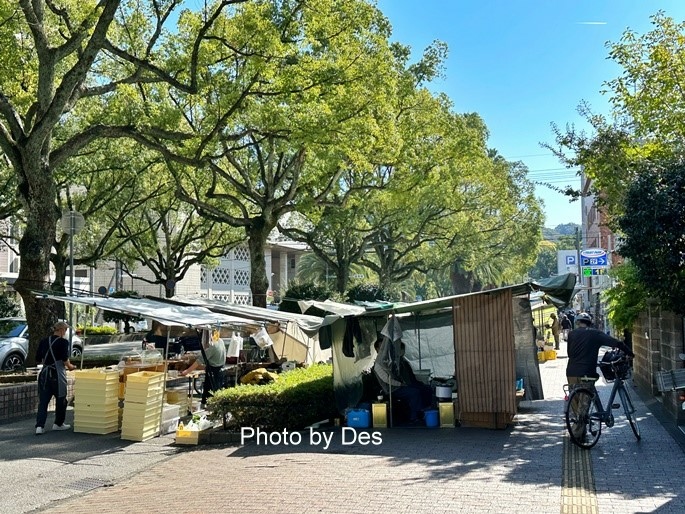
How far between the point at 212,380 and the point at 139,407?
326cm

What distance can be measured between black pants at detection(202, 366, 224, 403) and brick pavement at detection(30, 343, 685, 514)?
3999 millimetres

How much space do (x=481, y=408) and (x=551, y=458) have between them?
90.8 inches

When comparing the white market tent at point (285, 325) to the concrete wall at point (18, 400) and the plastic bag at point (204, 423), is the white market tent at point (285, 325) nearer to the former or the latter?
the plastic bag at point (204, 423)

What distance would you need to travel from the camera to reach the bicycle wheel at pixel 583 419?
909cm

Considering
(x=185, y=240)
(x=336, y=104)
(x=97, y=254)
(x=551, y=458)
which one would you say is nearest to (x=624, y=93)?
(x=336, y=104)

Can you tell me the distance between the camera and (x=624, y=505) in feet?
21.1

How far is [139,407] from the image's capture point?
36.3ft

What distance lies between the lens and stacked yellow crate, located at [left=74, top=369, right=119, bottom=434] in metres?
11.4

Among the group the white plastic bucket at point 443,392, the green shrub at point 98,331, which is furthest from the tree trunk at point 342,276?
the white plastic bucket at point 443,392

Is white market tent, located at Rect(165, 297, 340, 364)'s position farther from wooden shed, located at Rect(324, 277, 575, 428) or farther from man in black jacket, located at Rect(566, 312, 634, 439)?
man in black jacket, located at Rect(566, 312, 634, 439)

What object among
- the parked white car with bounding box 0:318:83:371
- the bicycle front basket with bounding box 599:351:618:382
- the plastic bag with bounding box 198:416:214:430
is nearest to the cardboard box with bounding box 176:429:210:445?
the plastic bag with bounding box 198:416:214:430

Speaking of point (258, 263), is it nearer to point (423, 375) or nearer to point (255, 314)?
point (255, 314)

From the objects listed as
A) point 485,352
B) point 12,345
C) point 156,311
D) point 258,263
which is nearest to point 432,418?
point 485,352

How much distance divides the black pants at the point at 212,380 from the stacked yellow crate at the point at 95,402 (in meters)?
2.88
